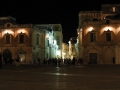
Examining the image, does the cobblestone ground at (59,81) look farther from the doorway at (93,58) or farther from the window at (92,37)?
the window at (92,37)

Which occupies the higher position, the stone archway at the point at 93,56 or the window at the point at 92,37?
the window at the point at 92,37


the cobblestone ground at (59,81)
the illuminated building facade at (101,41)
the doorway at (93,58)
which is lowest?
the cobblestone ground at (59,81)

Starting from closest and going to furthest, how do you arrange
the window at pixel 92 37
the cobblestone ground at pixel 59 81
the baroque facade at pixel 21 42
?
the cobblestone ground at pixel 59 81
the window at pixel 92 37
the baroque facade at pixel 21 42

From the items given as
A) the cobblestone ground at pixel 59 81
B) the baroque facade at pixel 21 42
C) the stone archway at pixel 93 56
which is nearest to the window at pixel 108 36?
the stone archway at pixel 93 56

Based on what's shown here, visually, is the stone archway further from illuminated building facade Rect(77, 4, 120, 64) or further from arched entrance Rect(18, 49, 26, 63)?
arched entrance Rect(18, 49, 26, 63)

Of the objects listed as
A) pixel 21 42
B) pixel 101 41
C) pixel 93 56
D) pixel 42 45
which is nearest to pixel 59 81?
pixel 93 56

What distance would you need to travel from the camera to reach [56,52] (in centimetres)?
8856

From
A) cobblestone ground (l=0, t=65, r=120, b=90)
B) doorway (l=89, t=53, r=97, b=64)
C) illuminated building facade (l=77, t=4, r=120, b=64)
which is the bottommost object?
cobblestone ground (l=0, t=65, r=120, b=90)

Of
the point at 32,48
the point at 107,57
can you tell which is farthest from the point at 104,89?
the point at 32,48

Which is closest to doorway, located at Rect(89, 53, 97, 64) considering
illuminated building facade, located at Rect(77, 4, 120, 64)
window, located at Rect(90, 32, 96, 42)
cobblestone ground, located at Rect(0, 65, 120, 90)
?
illuminated building facade, located at Rect(77, 4, 120, 64)

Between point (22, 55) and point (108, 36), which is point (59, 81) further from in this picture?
point (22, 55)

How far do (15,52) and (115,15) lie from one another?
85.4 feet

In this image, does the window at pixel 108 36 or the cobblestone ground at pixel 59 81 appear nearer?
the cobblestone ground at pixel 59 81

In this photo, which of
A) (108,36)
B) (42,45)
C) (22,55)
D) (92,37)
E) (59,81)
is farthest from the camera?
(42,45)
